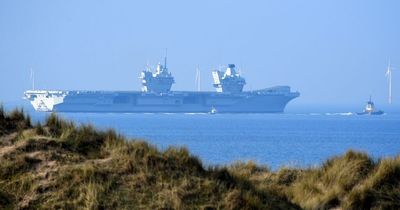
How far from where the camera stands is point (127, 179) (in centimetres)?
942

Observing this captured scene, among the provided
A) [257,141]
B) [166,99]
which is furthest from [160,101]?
[257,141]

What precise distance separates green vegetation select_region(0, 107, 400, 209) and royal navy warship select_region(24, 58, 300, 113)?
12978 cm

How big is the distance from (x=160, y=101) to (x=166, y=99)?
1308 mm

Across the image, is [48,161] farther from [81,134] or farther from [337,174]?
[337,174]

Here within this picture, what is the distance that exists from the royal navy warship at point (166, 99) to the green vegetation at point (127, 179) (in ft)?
426

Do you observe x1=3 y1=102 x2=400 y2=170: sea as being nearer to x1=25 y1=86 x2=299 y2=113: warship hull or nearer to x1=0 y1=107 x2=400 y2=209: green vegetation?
Answer: x1=0 y1=107 x2=400 y2=209: green vegetation

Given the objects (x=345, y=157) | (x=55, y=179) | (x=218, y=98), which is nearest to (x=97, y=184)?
(x=55, y=179)

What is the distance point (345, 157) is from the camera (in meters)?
12.0

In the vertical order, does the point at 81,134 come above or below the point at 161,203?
above

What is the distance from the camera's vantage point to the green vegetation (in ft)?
29.9

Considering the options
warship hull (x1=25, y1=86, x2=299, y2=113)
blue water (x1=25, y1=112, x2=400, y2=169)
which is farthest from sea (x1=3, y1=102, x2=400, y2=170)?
warship hull (x1=25, y1=86, x2=299, y2=113)

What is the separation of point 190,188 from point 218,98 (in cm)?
15363

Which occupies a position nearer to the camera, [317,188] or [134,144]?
[134,144]

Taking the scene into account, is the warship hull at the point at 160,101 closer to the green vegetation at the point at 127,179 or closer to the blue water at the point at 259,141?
the blue water at the point at 259,141
